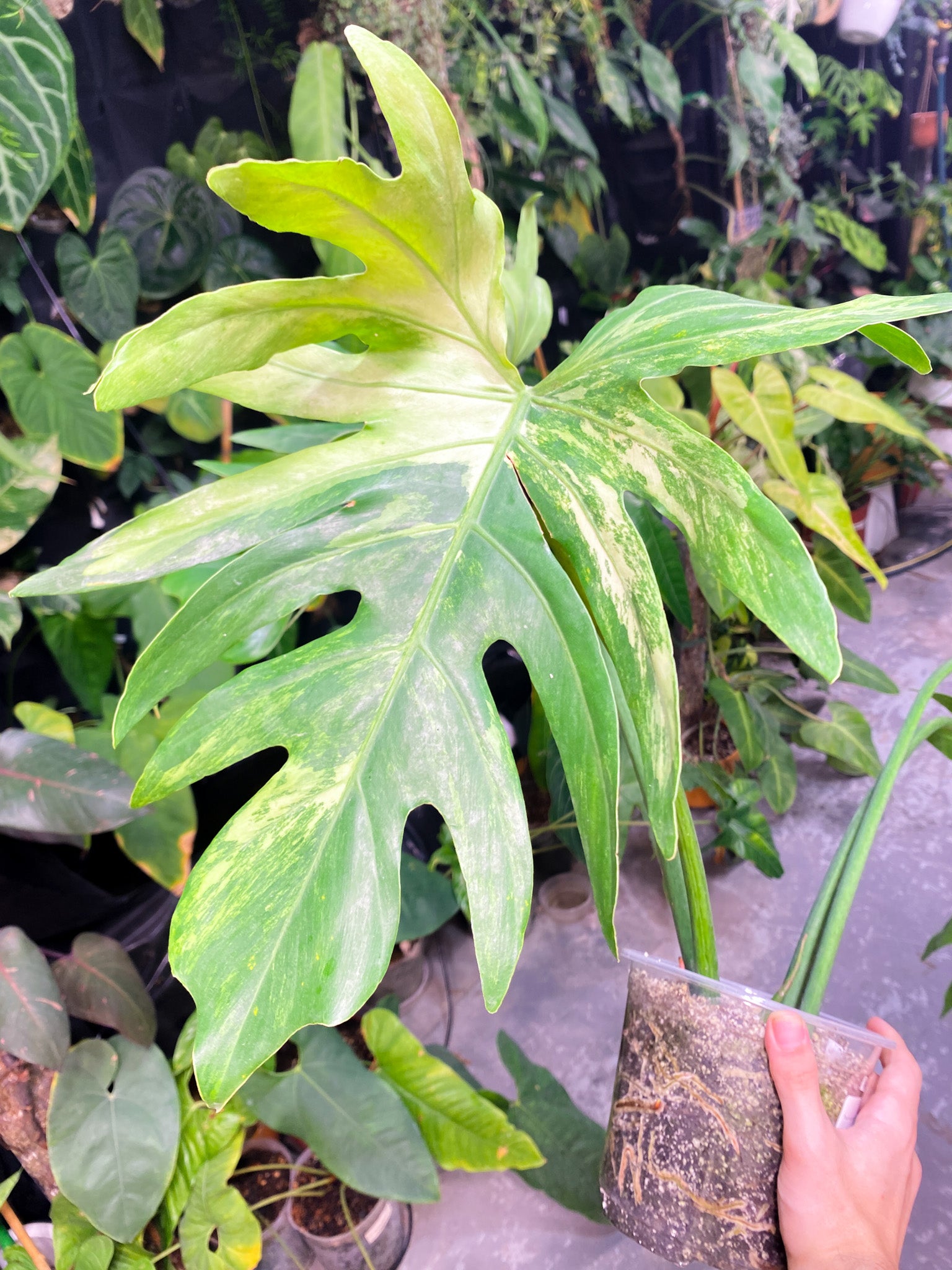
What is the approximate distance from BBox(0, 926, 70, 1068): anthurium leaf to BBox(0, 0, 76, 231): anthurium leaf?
916mm

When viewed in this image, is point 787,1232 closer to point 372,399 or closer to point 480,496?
point 480,496

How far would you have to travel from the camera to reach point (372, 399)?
606mm

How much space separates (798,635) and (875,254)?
8.40ft

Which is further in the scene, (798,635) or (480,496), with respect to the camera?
(480,496)

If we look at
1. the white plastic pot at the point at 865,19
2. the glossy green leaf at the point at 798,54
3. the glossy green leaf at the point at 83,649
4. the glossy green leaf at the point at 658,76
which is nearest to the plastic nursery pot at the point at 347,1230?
the glossy green leaf at the point at 83,649

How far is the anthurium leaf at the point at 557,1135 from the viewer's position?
103 centimetres

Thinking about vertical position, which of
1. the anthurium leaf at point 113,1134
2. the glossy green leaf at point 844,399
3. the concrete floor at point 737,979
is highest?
the glossy green leaf at point 844,399

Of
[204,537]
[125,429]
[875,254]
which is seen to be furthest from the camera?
[875,254]

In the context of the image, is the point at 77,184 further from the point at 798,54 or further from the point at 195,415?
the point at 798,54

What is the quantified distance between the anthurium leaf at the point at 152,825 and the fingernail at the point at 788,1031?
0.90 metres

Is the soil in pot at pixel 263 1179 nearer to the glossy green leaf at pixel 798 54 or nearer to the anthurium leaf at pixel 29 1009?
the anthurium leaf at pixel 29 1009

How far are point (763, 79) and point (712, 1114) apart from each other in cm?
→ 227

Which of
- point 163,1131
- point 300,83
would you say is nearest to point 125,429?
point 300,83

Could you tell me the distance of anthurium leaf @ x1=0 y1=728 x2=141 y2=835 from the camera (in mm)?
916
